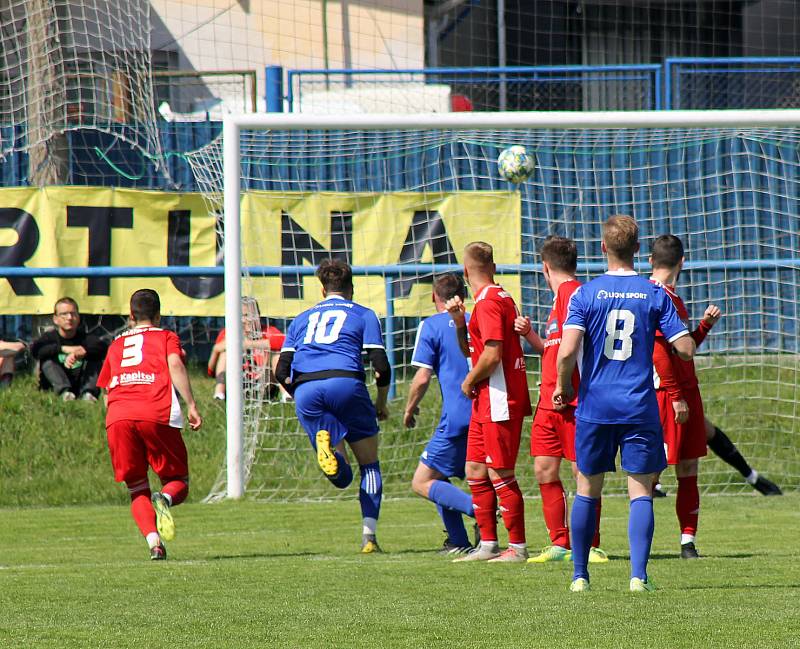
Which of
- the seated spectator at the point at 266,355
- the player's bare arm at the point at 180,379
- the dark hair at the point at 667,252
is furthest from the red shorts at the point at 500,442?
the seated spectator at the point at 266,355

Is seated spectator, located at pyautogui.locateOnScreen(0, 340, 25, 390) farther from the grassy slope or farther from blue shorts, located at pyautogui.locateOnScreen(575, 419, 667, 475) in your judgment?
blue shorts, located at pyautogui.locateOnScreen(575, 419, 667, 475)

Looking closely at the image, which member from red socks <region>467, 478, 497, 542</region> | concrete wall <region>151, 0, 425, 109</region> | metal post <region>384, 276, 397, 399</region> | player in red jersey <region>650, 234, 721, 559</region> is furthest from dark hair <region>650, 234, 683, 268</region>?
concrete wall <region>151, 0, 425, 109</region>

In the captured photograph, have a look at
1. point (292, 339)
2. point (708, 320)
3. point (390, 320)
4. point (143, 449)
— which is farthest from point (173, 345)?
point (390, 320)

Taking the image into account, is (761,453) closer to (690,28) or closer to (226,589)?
(226,589)

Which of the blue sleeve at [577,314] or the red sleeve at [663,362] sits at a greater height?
the blue sleeve at [577,314]

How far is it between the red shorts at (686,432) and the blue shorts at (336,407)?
1981 mm

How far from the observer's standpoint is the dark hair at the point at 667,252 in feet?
25.3

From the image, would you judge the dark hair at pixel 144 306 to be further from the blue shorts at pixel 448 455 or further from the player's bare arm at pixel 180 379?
the blue shorts at pixel 448 455

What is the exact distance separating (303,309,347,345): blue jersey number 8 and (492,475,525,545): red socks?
1.59 metres

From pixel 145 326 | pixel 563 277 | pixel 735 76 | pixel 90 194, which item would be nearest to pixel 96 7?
pixel 90 194

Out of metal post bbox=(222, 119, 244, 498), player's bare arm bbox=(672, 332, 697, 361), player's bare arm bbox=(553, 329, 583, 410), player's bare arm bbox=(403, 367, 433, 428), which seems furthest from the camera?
metal post bbox=(222, 119, 244, 498)

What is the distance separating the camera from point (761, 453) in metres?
12.5

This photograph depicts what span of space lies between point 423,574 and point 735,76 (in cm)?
1392

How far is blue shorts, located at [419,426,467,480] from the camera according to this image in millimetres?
8438
